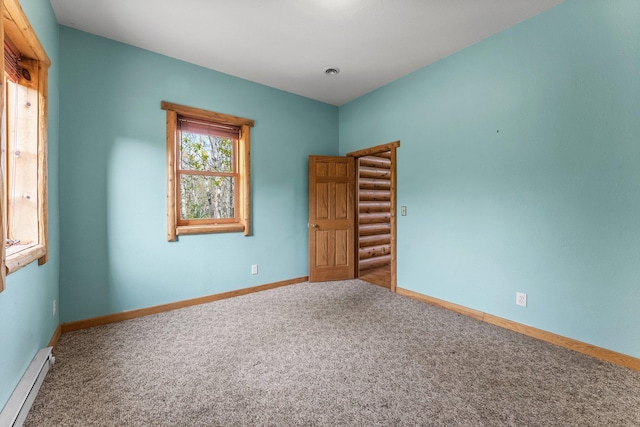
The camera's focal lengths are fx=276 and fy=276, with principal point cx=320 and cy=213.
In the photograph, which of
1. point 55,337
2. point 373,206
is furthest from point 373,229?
point 55,337

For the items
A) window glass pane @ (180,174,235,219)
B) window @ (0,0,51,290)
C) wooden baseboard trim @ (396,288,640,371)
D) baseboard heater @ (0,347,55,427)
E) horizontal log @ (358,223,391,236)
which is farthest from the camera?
horizontal log @ (358,223,391,236)

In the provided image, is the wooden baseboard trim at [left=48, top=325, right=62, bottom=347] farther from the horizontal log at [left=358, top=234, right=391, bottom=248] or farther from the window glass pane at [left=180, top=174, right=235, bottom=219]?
the horizontal log at [left=358, top=234, right=391, bottom=248]

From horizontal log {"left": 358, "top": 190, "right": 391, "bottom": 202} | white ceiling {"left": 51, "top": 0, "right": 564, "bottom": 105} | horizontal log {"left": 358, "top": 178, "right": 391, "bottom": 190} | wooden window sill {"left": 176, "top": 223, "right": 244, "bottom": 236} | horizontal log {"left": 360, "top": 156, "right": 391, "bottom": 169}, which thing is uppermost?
white ceiling {"left": 51, "top": 0, "right": 564, "bottom": 105}

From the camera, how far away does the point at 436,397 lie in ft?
5.45

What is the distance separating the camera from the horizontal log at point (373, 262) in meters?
5.24

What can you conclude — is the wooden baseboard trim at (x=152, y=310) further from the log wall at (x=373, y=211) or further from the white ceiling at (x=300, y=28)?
the white ceiling at (x=300, y=28)

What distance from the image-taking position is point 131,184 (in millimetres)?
2832

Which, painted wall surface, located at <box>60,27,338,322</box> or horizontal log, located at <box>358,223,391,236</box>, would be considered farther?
horizontal log, located at <box>358,223,391,236</box>

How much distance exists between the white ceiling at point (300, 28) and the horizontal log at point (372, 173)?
80.9 inches

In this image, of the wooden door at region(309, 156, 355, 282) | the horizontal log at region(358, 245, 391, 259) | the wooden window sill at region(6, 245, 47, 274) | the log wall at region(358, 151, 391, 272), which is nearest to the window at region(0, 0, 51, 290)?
the wooden window sill at region(6, 245, 47, 274)

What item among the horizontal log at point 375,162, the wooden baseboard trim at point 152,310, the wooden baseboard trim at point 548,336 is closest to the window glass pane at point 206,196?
the wooden baseboard trim at point 152,310

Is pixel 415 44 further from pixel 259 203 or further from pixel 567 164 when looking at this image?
pixel 259 203

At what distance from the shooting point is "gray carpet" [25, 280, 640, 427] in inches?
59.9

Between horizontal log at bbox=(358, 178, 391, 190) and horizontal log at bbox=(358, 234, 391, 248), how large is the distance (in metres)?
0.96
